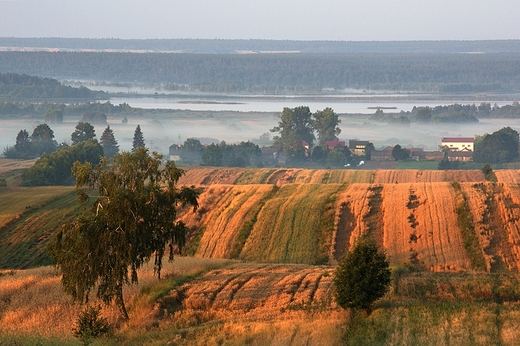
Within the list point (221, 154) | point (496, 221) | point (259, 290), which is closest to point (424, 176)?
point (496, 221)

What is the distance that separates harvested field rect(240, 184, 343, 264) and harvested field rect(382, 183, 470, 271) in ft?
13.0

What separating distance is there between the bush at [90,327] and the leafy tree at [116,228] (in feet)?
6.20

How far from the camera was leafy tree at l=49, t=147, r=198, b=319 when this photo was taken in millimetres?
31812

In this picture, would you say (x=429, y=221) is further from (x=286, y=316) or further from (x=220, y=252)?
(x=286, y=316)

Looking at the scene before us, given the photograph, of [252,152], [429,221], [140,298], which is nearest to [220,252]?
[429,221]

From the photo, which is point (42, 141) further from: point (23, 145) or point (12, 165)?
point (12, 165)

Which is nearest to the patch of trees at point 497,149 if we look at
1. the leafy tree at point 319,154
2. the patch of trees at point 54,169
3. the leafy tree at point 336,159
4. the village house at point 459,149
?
the village house at point 459,149

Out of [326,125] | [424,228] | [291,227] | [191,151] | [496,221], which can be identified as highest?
[326,125]

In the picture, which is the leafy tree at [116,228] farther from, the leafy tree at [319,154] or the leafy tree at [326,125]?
the leafy tree at [326,125]

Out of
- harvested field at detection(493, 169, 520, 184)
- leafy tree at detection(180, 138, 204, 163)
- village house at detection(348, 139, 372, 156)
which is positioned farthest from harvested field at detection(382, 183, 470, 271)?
leafy tree at detection(180, 138, 204, 163)

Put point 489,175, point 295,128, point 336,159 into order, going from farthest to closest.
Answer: point 295,128 < point 336,159 < point 489,175

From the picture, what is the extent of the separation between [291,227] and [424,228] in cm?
849

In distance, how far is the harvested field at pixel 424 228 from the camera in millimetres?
46219

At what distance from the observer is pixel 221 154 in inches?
5689
